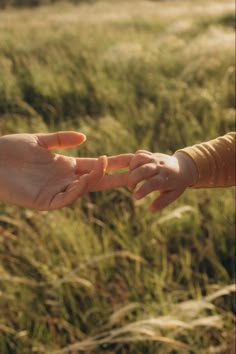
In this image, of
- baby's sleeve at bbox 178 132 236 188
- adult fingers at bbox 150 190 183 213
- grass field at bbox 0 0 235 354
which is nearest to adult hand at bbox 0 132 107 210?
adult fingers at bbox 150 190 183 213

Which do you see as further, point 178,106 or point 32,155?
point 178,106

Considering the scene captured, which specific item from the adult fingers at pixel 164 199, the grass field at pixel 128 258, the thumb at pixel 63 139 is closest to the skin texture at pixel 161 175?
the adult fingers at pixel 164 199

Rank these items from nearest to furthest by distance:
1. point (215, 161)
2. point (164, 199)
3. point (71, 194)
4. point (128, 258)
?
point (71, 194) → point (164, 199) → point (215, 161) → point (128, 258)

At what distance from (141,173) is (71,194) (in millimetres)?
149

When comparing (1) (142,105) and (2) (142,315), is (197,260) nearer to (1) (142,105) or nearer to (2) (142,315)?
(2) (142,315)

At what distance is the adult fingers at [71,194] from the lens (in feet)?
3.63

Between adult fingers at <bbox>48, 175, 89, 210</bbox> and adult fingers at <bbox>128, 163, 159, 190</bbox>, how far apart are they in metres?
0.09

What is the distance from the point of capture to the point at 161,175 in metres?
1.21

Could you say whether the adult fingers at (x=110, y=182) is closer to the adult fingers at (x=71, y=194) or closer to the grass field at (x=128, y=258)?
the adult fingers at (x=71, y=194)

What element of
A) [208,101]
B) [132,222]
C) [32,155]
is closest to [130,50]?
[208,101]

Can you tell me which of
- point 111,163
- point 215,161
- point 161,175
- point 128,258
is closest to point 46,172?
point 111,163

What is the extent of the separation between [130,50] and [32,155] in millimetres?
3036

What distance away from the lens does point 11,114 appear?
3.25 meters

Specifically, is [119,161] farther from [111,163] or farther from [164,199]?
[164,199]
